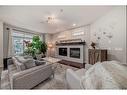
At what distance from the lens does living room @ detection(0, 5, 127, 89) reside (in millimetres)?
1597

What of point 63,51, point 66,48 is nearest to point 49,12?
point 66,48

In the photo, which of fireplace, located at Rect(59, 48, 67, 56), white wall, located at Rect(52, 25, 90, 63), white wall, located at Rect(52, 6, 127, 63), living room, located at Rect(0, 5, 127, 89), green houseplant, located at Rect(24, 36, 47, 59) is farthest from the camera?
fireplace, located at Rect(59, 48, 67, 56)

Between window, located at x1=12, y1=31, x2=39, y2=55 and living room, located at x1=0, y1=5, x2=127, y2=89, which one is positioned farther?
window, located at x1=12, y1=31, x2=39, y2=55

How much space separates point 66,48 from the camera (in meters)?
6.49

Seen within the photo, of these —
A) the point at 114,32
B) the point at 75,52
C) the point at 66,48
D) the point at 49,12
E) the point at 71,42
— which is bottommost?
the point at 75,52

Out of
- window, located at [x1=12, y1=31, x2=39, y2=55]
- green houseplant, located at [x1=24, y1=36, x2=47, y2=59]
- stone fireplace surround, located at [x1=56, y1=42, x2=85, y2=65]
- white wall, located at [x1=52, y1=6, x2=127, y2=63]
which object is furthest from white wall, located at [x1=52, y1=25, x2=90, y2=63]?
window, located at [x1=12, y1=31, x2=39, y2=55]

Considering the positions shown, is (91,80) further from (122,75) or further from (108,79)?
(122,75)

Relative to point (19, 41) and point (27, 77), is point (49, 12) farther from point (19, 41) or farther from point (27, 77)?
point (19, 41)

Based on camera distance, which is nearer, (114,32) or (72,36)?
(114,32)

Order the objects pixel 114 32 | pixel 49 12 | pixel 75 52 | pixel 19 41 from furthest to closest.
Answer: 1. pixel 75 52
2. pixel 19 41
3. pixel 114 32
4. pixel 49 12

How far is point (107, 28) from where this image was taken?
362cm

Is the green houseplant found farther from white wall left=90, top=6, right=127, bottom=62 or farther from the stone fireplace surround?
white wall left=90, top=6, right=127, bottom=62

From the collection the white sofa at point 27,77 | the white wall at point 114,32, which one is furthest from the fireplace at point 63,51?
the white sofa at point 27,77

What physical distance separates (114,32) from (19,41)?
561cm
